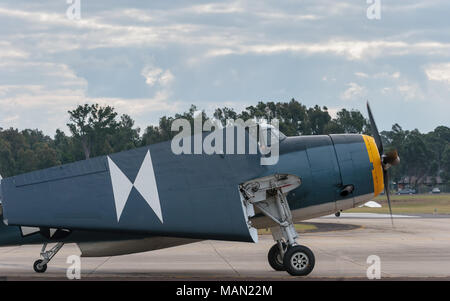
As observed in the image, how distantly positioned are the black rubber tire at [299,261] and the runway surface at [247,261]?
0.20 metres

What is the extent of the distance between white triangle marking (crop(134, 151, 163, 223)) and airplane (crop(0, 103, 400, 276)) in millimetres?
20

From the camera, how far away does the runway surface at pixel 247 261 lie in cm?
1430

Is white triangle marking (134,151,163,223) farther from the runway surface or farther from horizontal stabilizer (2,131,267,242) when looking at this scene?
the runway surface

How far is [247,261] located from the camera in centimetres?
1758

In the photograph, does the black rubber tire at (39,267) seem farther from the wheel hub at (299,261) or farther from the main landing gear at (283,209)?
the wheel hub at (299,261)

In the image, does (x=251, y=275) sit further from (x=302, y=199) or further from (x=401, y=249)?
(x=401, y=249)

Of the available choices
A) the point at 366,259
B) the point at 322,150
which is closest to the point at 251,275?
the point at 322,150

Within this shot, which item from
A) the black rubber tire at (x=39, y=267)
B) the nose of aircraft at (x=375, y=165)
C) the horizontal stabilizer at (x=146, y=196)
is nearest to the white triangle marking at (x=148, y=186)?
the horizontal stabilizer at (x=146, y=196)

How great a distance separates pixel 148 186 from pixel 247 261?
5.04 meters

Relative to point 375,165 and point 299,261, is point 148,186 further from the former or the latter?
point 375,165

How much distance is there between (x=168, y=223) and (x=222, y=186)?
4.21 feet

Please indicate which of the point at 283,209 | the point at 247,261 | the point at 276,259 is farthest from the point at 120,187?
the point at 247,261

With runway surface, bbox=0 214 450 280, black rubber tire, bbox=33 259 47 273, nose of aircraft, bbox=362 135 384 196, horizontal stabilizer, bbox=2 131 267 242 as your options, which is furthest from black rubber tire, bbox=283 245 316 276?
black rubber tire, bbox=33 259 47 273

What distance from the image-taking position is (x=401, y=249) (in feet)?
68.2
